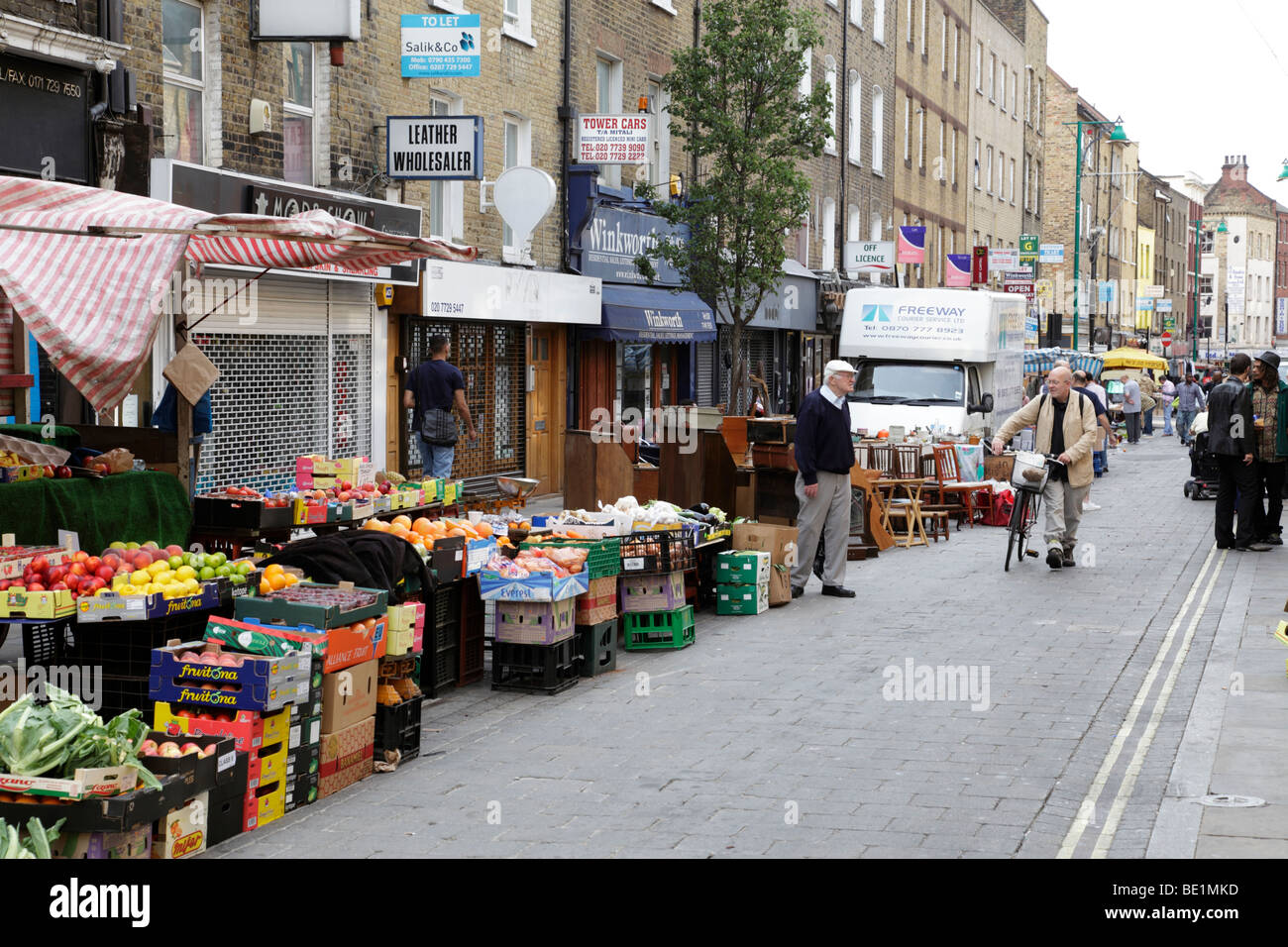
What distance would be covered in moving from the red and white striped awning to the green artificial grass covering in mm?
1477

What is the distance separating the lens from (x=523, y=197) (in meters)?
20.2

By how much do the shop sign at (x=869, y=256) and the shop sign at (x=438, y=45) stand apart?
19.7 metres

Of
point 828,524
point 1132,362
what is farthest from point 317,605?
point 1132,362

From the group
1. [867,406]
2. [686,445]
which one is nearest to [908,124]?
[867,406]

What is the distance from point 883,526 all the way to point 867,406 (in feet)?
Answer: 18.8

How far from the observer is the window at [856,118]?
38031 millimetres

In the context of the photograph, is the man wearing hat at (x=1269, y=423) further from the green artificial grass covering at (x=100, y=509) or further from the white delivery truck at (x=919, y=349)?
the green artificial grass covering at (x=100, y=509)

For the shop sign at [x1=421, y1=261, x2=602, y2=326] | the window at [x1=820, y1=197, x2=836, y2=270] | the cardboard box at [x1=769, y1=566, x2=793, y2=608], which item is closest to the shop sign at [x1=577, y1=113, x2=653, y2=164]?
the shop sign at [x1=421, y1=261, x2=602, y2=326]

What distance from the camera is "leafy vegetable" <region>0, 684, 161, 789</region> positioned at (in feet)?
19.2

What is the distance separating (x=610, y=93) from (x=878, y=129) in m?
16.8

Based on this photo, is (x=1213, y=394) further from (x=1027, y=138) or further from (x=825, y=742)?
(x=1027, y=138)

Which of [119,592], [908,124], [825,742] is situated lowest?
[825,742]

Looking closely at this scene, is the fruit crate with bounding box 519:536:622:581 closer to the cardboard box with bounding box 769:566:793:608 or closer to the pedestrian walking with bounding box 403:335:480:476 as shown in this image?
the cardboard box with bounding box 769:566:793:608
